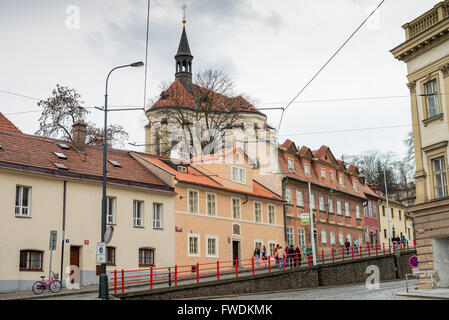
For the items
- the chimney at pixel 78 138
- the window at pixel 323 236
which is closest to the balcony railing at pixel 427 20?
the chimney at pixel 78 138

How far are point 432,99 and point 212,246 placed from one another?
737 inches

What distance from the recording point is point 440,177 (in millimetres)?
29594

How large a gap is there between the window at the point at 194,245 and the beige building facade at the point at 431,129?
15.9 m

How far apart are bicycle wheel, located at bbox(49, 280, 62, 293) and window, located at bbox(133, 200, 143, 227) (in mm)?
8147

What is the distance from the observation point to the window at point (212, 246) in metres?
42.6

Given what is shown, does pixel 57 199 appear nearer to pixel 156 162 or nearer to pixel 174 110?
pixel 156 162

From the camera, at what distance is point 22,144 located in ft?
117

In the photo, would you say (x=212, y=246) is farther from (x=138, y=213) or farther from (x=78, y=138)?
(x=78, y=138)

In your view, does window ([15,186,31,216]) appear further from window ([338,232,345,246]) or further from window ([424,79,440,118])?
window ([338,232,345,246])

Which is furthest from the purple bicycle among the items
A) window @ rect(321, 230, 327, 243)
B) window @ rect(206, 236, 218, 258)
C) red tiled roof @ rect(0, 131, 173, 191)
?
window @ rect(321, 230, 327, 243)

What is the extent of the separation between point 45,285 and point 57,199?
5.68 metres

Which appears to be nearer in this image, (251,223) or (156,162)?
(156,162)

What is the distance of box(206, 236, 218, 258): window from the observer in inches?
1676
